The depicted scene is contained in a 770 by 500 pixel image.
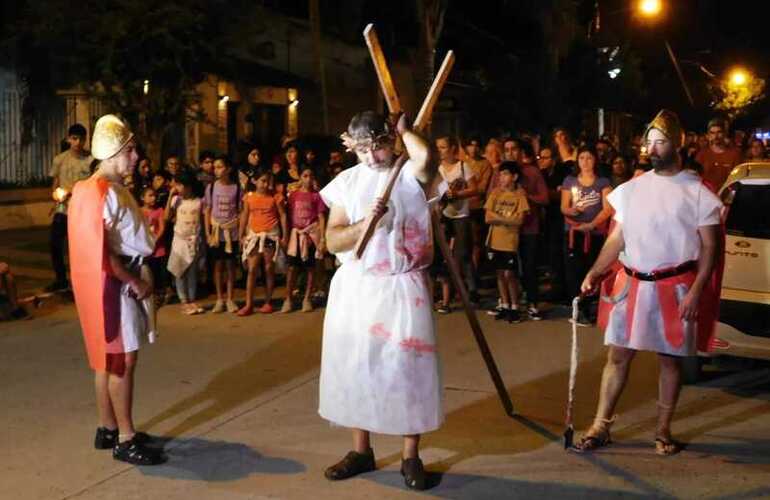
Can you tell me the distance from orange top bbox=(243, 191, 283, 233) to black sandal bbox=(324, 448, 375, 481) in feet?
17.8

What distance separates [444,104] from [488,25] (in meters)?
5.06

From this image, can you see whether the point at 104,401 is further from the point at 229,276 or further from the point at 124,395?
the point at 229,276

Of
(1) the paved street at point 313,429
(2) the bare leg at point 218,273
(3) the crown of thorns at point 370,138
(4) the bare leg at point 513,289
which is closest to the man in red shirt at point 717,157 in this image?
(4) the bare leg at point 513,289

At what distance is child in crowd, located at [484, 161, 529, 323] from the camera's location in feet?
35.4

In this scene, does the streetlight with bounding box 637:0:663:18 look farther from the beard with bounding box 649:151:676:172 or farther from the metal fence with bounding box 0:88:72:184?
the beard with bounding box 649:151:676:172

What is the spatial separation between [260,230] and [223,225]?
435 mm

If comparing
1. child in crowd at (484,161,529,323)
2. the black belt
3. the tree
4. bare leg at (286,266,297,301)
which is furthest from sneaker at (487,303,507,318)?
the tree

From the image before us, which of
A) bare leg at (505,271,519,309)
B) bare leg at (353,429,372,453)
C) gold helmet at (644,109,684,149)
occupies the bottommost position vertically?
bare leg at (353,429,372,453)

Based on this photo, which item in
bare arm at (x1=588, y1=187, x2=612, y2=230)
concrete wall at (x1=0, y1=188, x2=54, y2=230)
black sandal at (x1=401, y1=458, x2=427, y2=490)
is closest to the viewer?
black sandal at (x1=401, y1=458, x2=427, y2=490)

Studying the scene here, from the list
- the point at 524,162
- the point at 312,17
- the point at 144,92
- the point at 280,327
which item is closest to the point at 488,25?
the point at 312,17

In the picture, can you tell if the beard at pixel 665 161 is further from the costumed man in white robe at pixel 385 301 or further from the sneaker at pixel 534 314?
the sneaker at pixel 534 314

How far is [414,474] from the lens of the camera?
18.6 feet

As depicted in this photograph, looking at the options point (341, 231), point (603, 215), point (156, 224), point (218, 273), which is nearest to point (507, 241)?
point (603, 215)

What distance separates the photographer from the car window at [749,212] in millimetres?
7787
